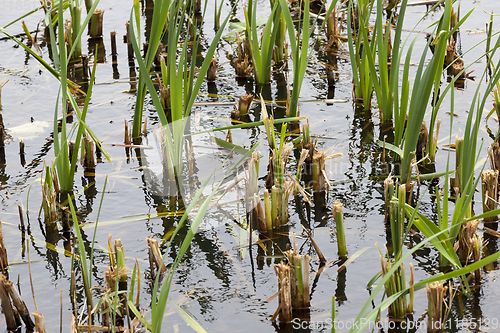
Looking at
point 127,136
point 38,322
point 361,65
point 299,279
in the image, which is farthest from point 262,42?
point 38,322

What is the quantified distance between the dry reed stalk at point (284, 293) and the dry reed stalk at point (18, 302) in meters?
1.20

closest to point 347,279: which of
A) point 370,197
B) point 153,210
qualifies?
Result: point 370,197

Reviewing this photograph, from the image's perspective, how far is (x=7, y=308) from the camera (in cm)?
246

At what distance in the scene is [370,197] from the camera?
3459 millimetres

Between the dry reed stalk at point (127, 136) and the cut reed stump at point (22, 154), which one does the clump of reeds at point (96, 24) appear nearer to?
the dry reed stalk at point (127, 136)

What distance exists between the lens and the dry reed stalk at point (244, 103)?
4410 mm

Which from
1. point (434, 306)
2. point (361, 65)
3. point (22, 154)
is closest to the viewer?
point (434, 306)

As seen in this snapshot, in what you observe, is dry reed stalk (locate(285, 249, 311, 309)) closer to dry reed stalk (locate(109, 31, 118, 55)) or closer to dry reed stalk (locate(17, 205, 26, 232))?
dry reed stalk (locate(17, 205, 26, 232))

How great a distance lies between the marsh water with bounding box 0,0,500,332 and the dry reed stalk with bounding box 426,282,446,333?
0.25ft

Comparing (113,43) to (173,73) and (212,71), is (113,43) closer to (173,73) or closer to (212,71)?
(212,71)

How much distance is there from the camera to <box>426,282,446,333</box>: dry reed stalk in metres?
2.28

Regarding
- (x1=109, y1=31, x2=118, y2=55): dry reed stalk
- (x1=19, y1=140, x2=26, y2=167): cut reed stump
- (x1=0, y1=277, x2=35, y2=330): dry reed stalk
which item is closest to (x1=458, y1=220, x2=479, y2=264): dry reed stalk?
(x1=0, y1=277, x2=35, y2=330): dry reed stalk

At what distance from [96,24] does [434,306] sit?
502 centimetres

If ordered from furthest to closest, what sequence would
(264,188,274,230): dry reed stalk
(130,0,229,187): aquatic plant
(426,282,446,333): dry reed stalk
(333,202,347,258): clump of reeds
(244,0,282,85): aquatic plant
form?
(244,0,282,85): aquatic plant
(130,0,229,187): aquatic plant
(264,188,274,230): dry reed stalk
(333,202,347,258): clump of reeds
(426,282,446,333): dry reed stalk
